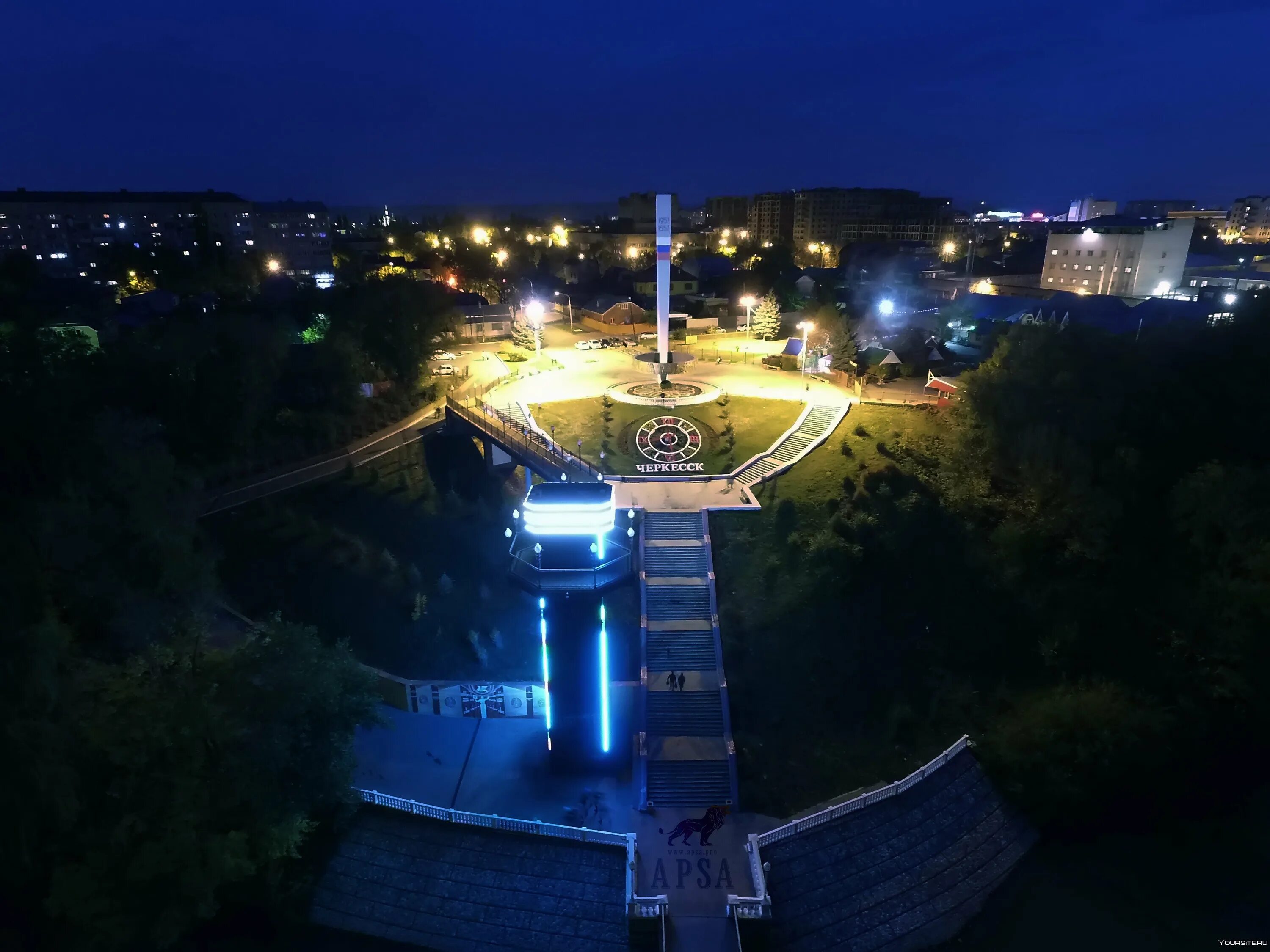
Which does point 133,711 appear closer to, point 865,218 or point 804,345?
point 804,345

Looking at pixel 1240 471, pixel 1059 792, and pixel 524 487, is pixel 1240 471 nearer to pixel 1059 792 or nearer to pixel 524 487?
pixel 1059 792

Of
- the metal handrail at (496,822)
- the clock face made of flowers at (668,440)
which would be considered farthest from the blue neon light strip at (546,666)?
the clock face made of flowers at (668,440)

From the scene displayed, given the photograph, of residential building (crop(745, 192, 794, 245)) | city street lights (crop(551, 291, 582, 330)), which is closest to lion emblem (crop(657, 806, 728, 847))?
city street lights (crop(551, 291, 582, 330))

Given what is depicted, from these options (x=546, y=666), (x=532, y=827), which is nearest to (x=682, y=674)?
(x=546, y=666)

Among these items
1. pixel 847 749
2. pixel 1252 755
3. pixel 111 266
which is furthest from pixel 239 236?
pixel 1252 755

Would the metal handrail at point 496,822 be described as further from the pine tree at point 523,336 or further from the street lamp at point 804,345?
the pine tree at point 523,336

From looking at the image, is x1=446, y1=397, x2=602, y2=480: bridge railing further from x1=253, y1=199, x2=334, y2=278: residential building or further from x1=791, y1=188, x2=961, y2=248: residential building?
x1=791, y1=188, x2=961, y2=248: residential building
